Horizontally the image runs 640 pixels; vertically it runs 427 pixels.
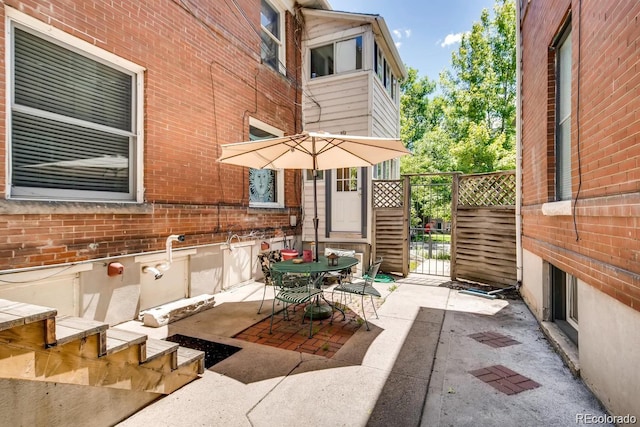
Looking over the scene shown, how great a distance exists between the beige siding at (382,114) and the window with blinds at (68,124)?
220 inches

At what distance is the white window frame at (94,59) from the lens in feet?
11.2

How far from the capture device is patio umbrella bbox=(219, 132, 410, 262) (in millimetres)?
4492

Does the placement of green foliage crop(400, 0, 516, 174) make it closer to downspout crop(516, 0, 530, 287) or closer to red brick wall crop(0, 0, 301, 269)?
downspout crop(516, 0, 530, 287)

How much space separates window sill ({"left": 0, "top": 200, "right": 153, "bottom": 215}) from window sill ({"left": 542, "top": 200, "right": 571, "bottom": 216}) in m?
5.16

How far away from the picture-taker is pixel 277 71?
8.10 m

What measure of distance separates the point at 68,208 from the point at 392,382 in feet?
13.1

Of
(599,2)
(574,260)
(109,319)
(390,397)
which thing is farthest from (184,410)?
(599,2)

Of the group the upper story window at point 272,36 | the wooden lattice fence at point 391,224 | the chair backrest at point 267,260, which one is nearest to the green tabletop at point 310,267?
the chair backrest at point 267,260

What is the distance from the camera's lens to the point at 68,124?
404 cm

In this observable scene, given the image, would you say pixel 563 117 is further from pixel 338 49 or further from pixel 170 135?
pixel 338 49

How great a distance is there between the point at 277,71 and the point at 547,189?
20.9 feet

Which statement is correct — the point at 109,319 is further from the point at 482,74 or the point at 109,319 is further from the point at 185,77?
the point at 482,74

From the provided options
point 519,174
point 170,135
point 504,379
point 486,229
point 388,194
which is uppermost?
point 170,135

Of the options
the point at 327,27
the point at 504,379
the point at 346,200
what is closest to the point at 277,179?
the point at 346,200
